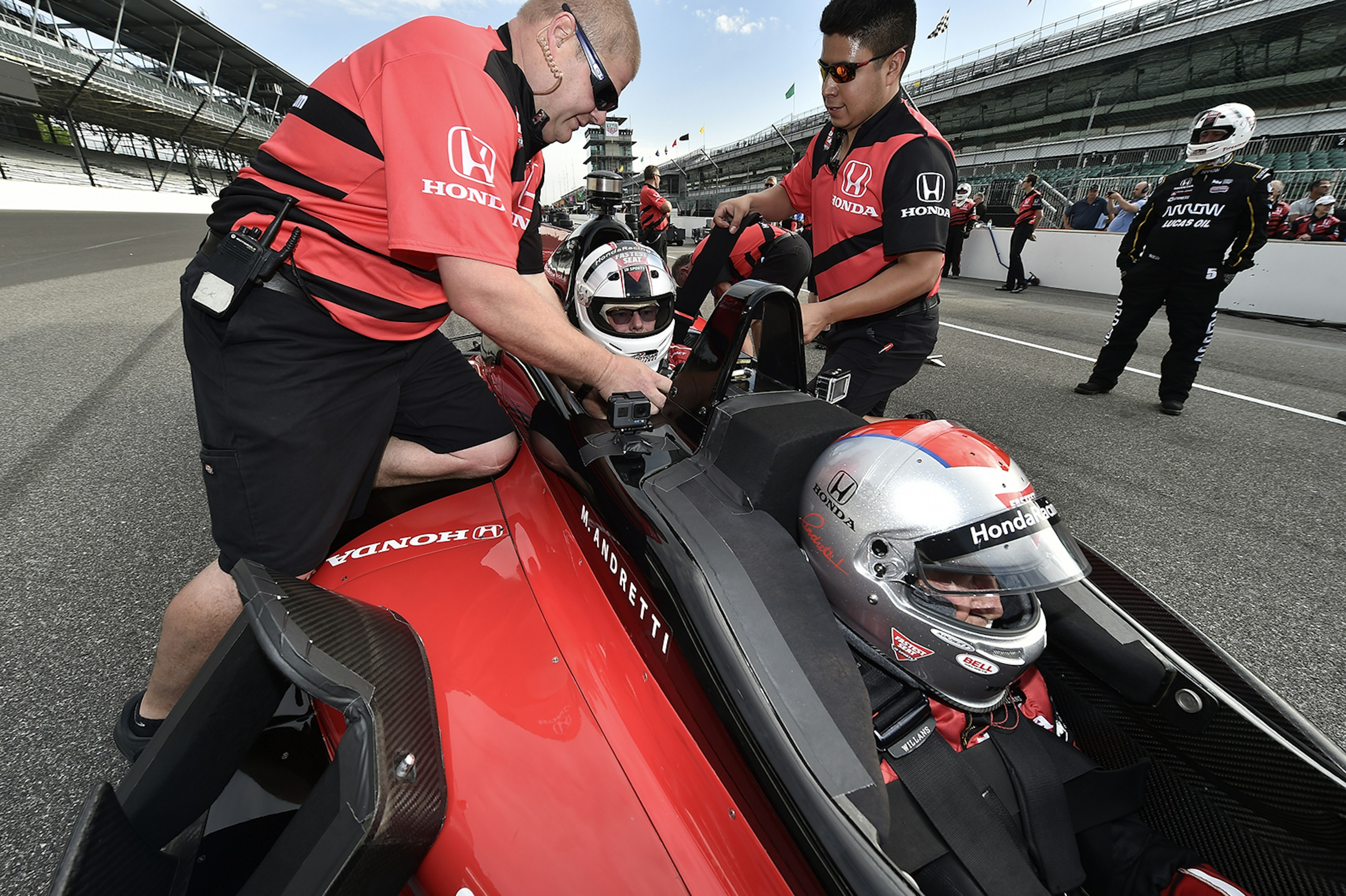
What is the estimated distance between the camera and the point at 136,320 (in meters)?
6.18

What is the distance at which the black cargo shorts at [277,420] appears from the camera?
1.45m

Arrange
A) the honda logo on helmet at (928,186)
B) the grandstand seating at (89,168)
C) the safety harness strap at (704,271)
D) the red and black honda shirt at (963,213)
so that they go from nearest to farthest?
1. the honda logo on helmet at (928,186)
2. the safety harness strap at (704,271)
3. the red and black honda shirt at (963,213)
4. the grandstand seating at (89,168)

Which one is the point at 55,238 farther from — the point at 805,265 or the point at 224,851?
the point at 224,851

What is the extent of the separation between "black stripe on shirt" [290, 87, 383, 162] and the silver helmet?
53.5 inches

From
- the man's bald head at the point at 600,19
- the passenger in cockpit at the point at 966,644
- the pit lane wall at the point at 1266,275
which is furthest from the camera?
the pit lane wall at the point at 1266,275

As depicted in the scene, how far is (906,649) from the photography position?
4.00 ft

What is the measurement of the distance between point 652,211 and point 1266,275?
10.8m

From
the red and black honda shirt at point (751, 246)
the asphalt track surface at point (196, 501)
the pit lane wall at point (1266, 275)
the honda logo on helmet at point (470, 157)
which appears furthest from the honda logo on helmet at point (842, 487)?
the pit lane wall at point (1266, 275)

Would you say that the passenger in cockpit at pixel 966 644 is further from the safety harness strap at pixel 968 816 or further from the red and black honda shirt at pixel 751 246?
the red and black honda shirt at pixel 751 246

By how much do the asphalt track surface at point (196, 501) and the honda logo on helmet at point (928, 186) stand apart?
1833 millimetres

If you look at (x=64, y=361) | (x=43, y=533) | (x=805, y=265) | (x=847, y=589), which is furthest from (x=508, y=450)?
(x=64, y=361)

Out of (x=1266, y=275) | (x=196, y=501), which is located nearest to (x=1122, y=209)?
(x=1266, y=275)

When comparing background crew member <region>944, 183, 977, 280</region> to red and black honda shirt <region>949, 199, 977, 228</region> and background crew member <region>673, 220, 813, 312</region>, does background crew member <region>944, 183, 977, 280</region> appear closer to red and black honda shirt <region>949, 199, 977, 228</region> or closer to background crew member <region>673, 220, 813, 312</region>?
red and black honda shirt <region>949, 199, 977, 228</region>

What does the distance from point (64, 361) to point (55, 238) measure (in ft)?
38.5
